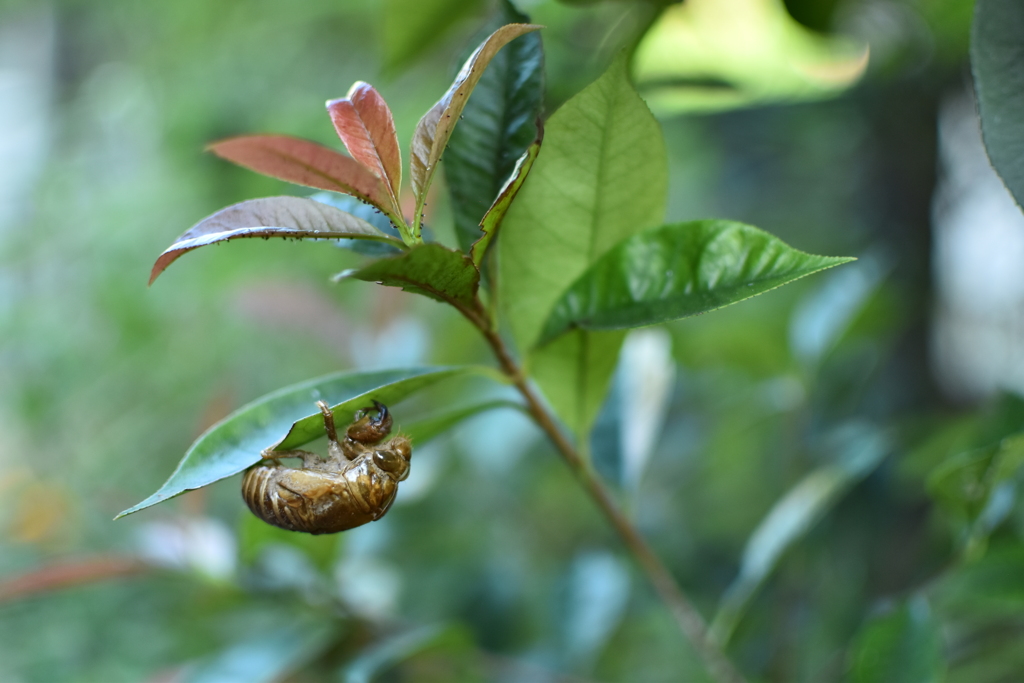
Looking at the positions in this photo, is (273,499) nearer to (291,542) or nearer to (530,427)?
(291,542)

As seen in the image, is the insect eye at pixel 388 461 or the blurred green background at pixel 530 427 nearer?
the insect eye at pixel 388 461

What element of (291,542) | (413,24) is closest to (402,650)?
(291,542)

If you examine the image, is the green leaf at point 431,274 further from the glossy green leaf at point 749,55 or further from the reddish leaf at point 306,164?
the glossy green leaf at point 749,55

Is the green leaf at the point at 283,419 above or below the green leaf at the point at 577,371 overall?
above

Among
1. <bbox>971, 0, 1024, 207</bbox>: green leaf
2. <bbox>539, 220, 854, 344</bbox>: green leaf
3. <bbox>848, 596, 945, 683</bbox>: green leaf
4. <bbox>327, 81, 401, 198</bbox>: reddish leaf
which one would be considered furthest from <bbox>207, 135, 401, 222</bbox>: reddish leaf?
<bbox>848, 596, 945, 683</bbox>: green leaf

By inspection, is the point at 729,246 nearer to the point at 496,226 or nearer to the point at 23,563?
the point at 496,226

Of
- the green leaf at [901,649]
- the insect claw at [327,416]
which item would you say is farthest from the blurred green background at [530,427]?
the insect claw at [327,416]
